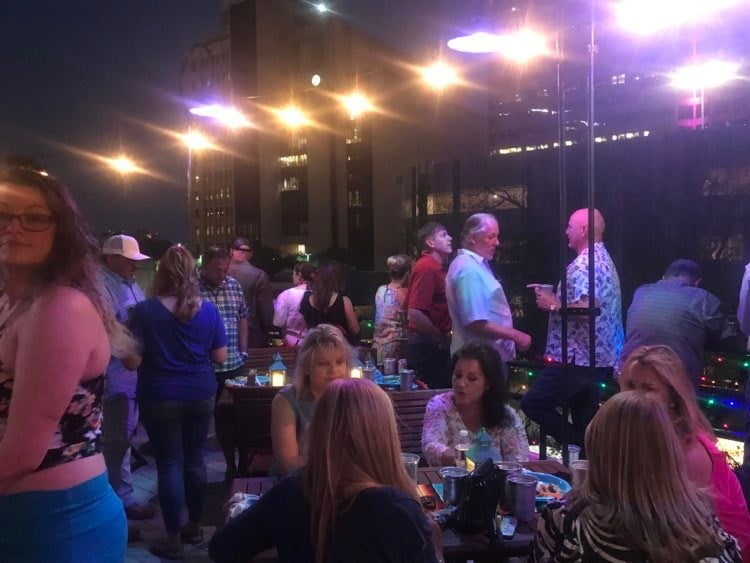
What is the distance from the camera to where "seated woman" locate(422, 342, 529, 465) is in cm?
291

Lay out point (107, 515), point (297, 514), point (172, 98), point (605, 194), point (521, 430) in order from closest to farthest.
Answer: point (107, 515) → point (297, 514) → point (521, 430) → point (172, 98) → point (605, 194)

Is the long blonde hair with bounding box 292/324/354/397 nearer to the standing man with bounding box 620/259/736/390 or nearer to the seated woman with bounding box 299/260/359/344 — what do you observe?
the standing man with bounding box 620/259/736/390

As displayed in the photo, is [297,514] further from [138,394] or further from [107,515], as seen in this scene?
[138,394]

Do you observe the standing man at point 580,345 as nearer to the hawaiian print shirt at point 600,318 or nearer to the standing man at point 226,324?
the hawaiian print shirt at point 600,318

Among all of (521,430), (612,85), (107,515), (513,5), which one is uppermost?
(612,85)

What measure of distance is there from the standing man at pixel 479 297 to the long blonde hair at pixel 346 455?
8.29 feet

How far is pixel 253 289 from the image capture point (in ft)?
20.0

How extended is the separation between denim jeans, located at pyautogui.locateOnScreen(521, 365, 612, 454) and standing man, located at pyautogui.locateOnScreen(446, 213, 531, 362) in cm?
26

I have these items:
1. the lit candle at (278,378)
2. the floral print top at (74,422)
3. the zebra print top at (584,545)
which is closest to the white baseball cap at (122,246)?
the lit candle at (278,378)

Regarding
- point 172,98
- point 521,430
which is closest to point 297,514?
point 521,430

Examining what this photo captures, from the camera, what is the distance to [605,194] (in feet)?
32.2

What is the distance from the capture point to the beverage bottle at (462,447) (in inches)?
101

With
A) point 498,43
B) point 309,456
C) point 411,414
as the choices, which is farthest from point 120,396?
point 498,43

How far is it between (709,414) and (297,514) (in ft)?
13.2
